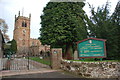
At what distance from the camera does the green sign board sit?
7555mm

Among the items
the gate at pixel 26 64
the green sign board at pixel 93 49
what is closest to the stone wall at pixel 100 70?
the green sign board at pixel 93 49

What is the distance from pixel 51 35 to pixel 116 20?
29.8 feet

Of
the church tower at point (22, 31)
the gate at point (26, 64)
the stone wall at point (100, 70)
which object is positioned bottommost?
the gate at point (26, 64)

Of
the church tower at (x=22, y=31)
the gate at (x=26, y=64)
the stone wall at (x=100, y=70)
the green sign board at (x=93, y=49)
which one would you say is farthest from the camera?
the church tower at (x=22, y=31)

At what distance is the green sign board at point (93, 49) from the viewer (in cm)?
755

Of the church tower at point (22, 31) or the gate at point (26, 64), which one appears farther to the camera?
the church tower at point (22, 31)

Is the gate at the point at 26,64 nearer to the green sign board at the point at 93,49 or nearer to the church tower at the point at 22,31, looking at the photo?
the green sign board at the point at 93,49

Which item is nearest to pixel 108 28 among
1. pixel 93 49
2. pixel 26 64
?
pixel 93 49

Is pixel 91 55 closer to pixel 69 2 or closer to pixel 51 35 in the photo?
pixel 51 35

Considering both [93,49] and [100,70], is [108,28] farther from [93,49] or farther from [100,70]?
[100,70]


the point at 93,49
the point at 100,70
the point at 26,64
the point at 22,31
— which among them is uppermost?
the point at 22,31

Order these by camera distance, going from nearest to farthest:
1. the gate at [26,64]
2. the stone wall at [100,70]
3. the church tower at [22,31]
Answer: the stone wall at [100,70] < the gate at [26,64] < the church tower at [22,31]

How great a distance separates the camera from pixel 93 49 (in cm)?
764

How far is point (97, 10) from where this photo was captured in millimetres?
8977
